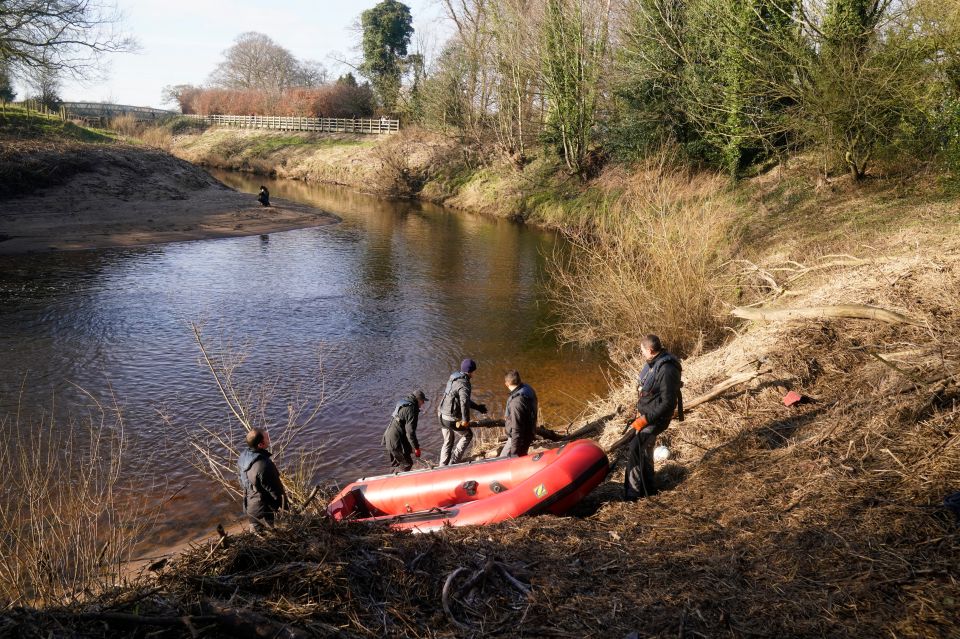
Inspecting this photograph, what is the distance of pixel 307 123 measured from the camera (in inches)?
2215

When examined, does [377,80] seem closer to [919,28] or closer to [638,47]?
[638,47]

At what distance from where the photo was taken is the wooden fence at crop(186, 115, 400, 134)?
165 feet

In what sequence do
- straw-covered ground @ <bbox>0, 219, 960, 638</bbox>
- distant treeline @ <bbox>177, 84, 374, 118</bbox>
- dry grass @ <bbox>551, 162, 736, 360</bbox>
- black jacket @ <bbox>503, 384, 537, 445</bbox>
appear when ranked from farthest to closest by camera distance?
distant treeline @ <bbox>177, 84, 374, 118</bbox> → dry grass @ <bbox>551, 162, 736, 360</bbox> → black jacket @ <bbox>503, 384, 537, 445</bbox> → straw-covered ground @ <bbox>0, 219, 960, 638</bbox>

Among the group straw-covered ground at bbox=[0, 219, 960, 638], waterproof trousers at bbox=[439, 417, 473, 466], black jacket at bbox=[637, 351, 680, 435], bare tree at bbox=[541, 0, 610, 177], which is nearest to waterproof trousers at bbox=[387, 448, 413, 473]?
waterproof trousers at bbox=[439, 417, 473, 466]

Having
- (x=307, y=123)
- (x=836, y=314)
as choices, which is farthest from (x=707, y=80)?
(x=307, y=123)

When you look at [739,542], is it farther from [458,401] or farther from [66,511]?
[66,511]

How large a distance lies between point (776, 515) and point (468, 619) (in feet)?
9.84

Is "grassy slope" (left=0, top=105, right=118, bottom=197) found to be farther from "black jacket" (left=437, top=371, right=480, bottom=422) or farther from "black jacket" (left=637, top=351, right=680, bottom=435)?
"black jacket" (left=637, top=351, right=680, bottom=435)

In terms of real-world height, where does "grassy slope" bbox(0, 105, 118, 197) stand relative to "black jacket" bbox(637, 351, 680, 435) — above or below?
above

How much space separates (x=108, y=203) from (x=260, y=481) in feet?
86.7

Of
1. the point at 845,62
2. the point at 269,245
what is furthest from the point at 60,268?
the point at 845,62

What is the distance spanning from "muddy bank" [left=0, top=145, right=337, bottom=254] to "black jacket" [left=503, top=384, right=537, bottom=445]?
20729 mm

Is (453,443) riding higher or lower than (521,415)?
lower

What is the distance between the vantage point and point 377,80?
53.0 metres
